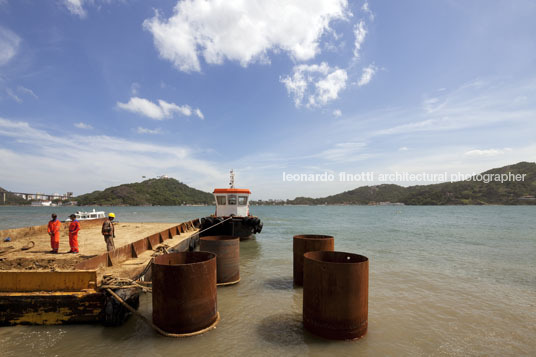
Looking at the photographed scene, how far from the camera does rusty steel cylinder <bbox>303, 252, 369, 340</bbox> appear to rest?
4.30 metres

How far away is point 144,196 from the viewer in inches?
5935

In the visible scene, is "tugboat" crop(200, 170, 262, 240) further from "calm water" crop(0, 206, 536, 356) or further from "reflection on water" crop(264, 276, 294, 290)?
"reflection on water" crop(264, 276, 294, 290)

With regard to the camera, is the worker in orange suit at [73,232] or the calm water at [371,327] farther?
the worker in orange suit at [73,232]

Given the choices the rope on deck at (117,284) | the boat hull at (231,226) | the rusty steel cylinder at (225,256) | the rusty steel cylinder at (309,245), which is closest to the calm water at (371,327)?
the rusty steel cylinder at (225,256)

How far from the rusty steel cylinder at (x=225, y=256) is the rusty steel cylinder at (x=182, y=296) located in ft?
8.77


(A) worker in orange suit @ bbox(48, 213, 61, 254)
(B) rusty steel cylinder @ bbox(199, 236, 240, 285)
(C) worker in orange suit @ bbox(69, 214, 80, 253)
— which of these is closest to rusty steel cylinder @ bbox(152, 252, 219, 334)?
(B) rusty steel cylinder @ bbox(199, 236, 240, 285)

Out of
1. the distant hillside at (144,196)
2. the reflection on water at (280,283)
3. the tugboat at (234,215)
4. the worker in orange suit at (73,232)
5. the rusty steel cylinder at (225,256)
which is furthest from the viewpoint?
the distant hillside at (144,196)

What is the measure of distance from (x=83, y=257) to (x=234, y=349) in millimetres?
5998

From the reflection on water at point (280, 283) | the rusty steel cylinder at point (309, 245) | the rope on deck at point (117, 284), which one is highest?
the rusty steel cylinder at point (309, 245)

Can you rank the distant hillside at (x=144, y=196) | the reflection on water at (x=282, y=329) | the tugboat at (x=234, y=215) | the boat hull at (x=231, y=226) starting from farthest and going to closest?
the distant hillside at (x=144, y=196), the tugboat at (x=234, y=215), the boat hull at (x=231, y=226), the reflection on water at (x=282, y=329)

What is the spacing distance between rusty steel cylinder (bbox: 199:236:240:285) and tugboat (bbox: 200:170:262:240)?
978 cm

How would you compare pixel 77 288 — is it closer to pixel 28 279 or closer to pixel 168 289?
pixel 28 279

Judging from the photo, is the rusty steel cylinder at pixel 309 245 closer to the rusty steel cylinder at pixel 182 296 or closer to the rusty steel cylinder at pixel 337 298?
the rusty steel cylinder at pixel 337 298

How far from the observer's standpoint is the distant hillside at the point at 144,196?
5876 inches
